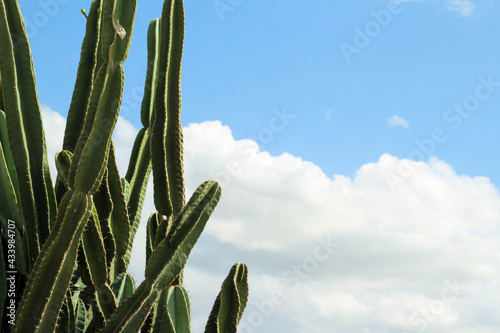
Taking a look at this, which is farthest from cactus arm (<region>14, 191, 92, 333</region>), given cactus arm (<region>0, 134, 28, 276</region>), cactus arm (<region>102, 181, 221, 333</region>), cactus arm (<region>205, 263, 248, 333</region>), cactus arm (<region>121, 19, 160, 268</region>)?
cactus arm (<region>121, 19, 160, 268</region>)

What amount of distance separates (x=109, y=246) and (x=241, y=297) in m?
0.83

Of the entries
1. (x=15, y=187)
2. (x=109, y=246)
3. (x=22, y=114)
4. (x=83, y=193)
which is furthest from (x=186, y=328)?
(x=22, y=114)

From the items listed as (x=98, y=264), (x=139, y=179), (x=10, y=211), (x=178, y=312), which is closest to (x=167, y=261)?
(x=178, y=312)

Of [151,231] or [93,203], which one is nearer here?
[93,203]

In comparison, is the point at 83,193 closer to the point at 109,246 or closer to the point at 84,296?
the point at 109,246

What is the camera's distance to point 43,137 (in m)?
3.48

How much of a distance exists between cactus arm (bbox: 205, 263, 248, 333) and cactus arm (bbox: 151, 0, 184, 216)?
510mm

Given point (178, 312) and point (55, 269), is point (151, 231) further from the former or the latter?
point (55, 269)

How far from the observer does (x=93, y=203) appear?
316 centimetres

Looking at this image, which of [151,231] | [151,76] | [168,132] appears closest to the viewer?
[168,132]

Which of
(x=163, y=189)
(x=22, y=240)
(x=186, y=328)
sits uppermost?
(x=163, y=189)

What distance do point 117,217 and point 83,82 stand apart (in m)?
0.83

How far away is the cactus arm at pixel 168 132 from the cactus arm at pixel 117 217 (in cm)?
20

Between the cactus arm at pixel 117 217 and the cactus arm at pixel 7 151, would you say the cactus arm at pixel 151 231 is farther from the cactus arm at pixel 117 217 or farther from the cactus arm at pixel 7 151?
the cactus arm at pixel 7 151
